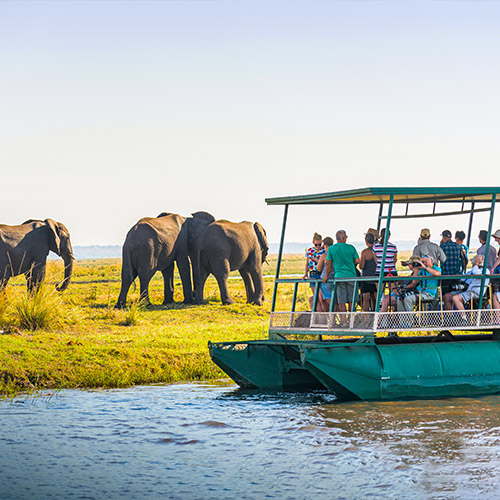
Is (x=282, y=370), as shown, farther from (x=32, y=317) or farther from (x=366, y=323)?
(x=32, y=317)

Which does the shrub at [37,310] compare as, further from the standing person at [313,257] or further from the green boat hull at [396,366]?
the standing person at [313,257]

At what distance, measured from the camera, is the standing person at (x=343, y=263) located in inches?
563

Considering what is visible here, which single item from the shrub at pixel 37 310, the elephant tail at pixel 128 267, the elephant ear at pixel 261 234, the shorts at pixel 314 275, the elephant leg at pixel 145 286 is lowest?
the shrub at pixel 37 310

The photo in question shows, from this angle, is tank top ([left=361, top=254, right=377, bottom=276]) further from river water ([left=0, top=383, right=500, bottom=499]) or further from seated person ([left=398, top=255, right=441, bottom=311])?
river water ([left=0, top=383, right=500, bottom=499])

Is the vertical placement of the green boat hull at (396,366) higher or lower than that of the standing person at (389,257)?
lower

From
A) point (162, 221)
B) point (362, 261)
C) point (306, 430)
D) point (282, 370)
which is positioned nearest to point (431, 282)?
point (362, 261)

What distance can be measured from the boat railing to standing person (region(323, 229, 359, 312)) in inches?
5.9

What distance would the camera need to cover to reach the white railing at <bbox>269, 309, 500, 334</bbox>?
13289 mm

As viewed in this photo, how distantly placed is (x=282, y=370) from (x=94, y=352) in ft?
12.4

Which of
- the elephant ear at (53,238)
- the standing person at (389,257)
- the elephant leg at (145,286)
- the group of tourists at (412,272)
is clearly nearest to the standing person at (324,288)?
the group of tourists at (412,272)

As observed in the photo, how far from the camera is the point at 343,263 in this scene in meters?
14.3

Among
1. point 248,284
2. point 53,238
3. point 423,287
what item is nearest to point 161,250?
point 248,284

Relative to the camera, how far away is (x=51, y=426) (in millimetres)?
11961

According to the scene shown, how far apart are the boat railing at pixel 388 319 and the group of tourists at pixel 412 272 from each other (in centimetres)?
11
